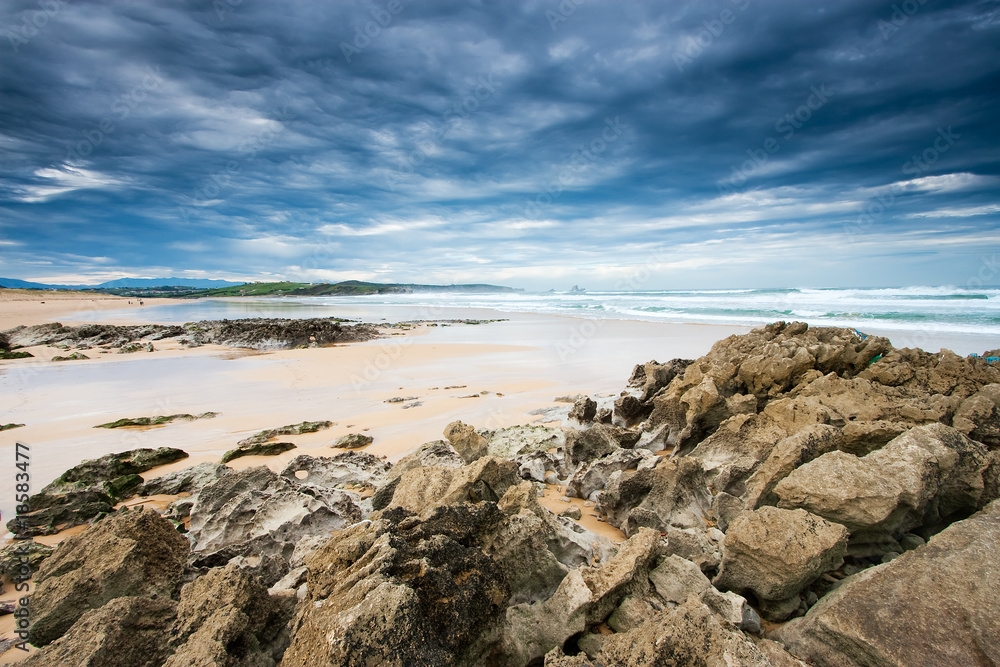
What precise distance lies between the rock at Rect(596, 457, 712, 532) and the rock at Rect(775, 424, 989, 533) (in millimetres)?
862

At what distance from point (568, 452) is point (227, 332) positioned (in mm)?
19734

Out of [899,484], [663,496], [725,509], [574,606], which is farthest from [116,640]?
[899,484]

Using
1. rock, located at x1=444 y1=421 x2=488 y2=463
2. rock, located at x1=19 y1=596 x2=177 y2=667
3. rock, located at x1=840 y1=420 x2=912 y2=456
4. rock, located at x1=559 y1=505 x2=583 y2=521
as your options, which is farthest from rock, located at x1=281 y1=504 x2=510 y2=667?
rock, located at x1=840 y1=420 x2=912 y2=456

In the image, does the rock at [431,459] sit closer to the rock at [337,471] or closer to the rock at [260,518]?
the rock at [337,471]

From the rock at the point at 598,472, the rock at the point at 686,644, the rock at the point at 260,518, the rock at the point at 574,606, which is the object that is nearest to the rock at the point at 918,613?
the rock at the point at 686,644

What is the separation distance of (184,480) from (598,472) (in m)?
4.33

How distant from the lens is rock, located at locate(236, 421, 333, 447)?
6.00 meters

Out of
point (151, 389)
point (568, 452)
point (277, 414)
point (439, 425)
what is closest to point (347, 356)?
point (151, 389)

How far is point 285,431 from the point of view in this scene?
657 centimetres

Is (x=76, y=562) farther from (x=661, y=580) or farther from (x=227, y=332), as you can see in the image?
(x=227, y=332)

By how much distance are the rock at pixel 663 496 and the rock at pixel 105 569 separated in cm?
319

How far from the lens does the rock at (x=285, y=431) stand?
19.7 feet

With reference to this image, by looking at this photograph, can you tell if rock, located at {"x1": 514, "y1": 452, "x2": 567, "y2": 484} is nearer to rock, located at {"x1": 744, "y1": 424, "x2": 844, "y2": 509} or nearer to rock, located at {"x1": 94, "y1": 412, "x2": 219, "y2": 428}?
rock, located at {"x1": 744, "y1": 424, "x2": 844, "y2": 509}

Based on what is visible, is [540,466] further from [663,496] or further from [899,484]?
[899,484]
